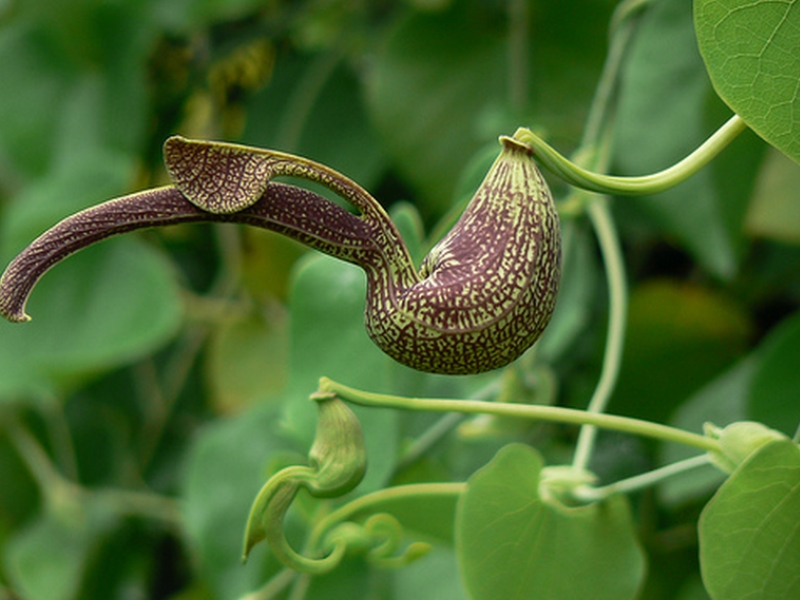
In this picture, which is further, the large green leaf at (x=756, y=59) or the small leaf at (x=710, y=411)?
the small leaf at (x=710, y=411)

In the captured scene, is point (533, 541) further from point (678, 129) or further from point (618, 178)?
point (678, 129)

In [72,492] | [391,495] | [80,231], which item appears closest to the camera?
[80,231]

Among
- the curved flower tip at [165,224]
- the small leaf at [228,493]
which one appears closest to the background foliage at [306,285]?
the small leaf at [228,493]

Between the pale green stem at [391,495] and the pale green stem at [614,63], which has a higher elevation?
the pale green stem at [614,63]

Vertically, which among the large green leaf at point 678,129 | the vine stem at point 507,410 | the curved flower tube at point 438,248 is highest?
the large green leaf at point 678,129

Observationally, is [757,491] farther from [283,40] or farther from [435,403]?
[283,40]

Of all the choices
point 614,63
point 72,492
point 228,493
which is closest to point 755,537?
point 614,63

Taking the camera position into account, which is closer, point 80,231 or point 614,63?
point 80,231

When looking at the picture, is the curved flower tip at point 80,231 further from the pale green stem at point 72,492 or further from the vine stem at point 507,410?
the pale green stem at point 72,492
